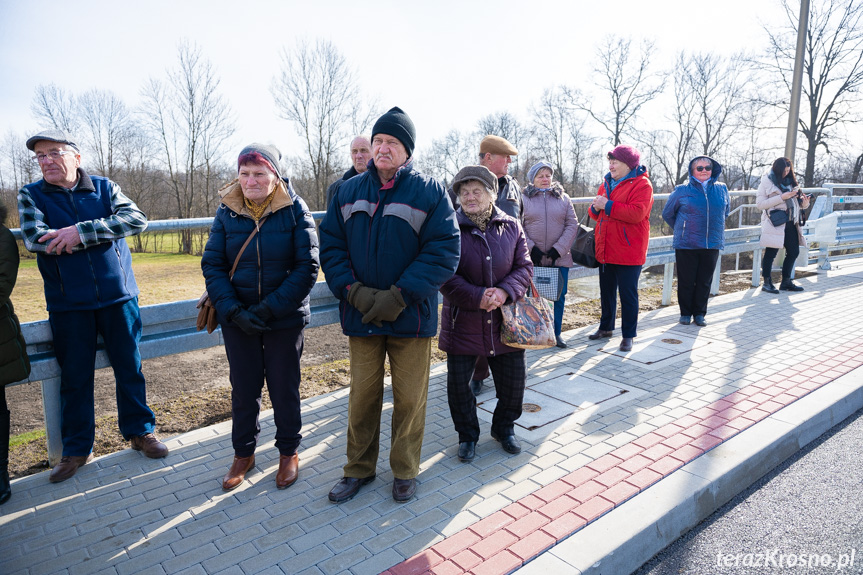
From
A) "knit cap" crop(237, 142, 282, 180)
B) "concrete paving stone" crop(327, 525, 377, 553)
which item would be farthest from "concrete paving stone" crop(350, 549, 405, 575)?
"knit cap" crop(237, 142, 282, 180)

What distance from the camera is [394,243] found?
3.09 metres

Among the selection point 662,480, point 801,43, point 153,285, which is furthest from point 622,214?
point 153,285

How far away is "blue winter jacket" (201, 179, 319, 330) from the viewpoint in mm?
3266

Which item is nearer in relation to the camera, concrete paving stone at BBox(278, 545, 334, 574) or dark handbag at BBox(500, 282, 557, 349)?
concrete paving stone at BBox(278, 545, 334, 574)

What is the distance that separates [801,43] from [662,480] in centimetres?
1077

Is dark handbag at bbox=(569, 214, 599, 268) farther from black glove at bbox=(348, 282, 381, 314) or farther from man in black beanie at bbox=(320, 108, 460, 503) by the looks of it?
black glove at bbox=(348, 282, 381, 314)

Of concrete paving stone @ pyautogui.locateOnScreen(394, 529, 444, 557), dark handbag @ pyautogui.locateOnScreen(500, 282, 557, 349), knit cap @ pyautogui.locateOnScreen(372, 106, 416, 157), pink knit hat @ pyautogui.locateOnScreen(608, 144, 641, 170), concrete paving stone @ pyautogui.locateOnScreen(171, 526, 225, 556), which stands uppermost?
pink knit hat @ pyautogui.locateOnScreen(608, 144, 641, 170)

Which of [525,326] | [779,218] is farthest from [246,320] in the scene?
[779,218]

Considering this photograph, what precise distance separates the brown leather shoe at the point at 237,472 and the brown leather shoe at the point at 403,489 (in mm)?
922

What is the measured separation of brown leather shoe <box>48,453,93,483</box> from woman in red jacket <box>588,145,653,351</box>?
4.82 metres

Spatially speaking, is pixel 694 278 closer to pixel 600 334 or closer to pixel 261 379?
pixel 600 334

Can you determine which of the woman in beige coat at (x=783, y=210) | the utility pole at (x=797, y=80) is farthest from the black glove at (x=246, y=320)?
the utility pole at (x=797, y=80)

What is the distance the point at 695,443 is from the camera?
12.3 feet

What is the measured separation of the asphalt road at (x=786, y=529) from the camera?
8.95ft
